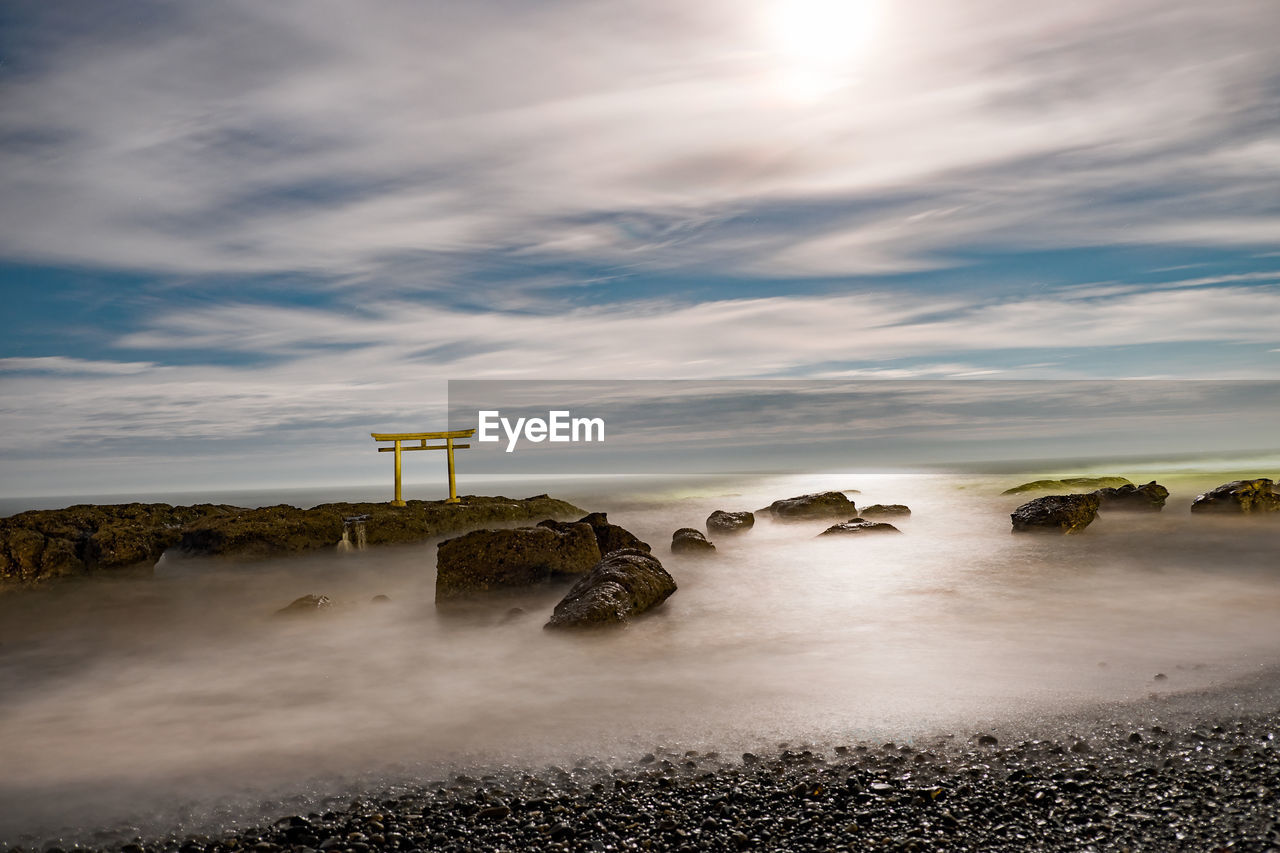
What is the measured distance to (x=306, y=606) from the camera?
49.1 ft

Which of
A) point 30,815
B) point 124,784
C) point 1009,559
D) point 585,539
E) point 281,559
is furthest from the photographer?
point 281,559

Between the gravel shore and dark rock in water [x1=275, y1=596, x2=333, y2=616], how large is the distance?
899 centimetres

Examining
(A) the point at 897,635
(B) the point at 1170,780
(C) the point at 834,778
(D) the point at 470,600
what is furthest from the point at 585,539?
(B) the point at 1170,780

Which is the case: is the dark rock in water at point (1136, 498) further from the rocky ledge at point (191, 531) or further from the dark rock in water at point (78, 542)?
the dark rock in water at point (78, 542)

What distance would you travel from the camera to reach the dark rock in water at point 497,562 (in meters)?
15.0

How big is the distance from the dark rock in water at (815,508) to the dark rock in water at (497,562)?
48.1ft

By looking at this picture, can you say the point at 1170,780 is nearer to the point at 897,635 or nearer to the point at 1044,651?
the point at 1044,651

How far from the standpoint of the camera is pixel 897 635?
11656mm

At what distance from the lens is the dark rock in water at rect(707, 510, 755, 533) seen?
26.7 metres

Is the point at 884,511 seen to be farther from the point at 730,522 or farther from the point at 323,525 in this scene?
the point at 323,525

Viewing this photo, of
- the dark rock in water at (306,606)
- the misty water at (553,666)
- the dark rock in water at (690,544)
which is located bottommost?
the misty water at (553,666)

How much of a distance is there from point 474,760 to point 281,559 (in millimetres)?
17908

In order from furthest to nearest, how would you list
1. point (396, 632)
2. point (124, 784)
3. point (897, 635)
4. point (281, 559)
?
A: point (281, 559) → point (396, 632) → point (897, 635) → point (124, 784)

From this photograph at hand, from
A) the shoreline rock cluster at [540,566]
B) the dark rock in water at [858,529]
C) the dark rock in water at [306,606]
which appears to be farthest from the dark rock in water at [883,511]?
the dark rock in water at [306,606]
